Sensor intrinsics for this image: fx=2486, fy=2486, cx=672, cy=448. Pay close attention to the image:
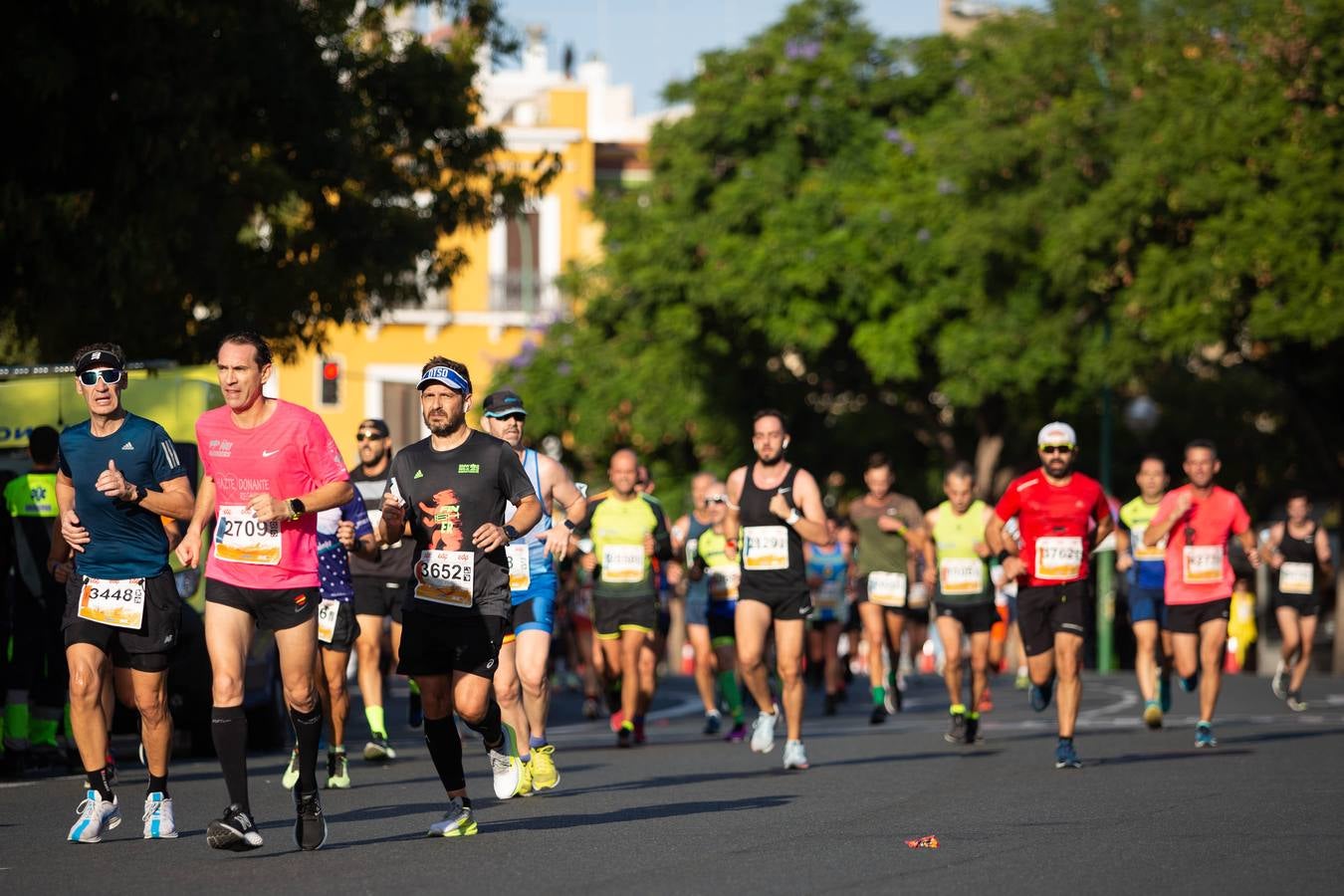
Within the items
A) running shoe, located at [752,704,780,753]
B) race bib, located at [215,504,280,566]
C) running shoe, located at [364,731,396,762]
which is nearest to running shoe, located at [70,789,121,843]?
race bib, located at [215,504,280,566]

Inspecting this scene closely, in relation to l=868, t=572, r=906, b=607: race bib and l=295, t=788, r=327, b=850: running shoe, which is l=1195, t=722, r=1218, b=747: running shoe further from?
l=295, t=788, r=327, b=850: running shoe

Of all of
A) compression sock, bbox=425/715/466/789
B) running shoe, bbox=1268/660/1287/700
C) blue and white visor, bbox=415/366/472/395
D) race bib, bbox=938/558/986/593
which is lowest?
running shoe, bbox=1268/660/1287/700

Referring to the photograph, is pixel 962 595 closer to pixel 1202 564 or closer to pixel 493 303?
pixel 1202 564

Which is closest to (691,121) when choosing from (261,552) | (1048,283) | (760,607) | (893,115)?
(893,115)

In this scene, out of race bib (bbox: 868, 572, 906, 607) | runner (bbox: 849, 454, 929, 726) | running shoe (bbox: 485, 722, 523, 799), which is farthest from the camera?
race bib (bbox: 868, 572, 906, 607)

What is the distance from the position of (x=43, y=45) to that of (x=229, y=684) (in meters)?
10.4

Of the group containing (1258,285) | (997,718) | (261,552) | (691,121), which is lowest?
(997,718)

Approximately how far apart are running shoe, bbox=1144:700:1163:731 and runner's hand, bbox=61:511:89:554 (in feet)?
33.1

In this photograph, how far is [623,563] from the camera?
57.7ft

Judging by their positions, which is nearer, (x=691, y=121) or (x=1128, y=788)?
(x=1128, y=788)

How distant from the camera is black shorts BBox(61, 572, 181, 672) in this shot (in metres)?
10.7

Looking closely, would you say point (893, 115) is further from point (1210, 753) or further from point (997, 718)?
point (1210, 753)

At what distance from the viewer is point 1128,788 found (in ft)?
43.3

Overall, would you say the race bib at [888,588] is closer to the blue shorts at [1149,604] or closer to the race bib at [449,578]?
the blue shorts at [1149,604]
